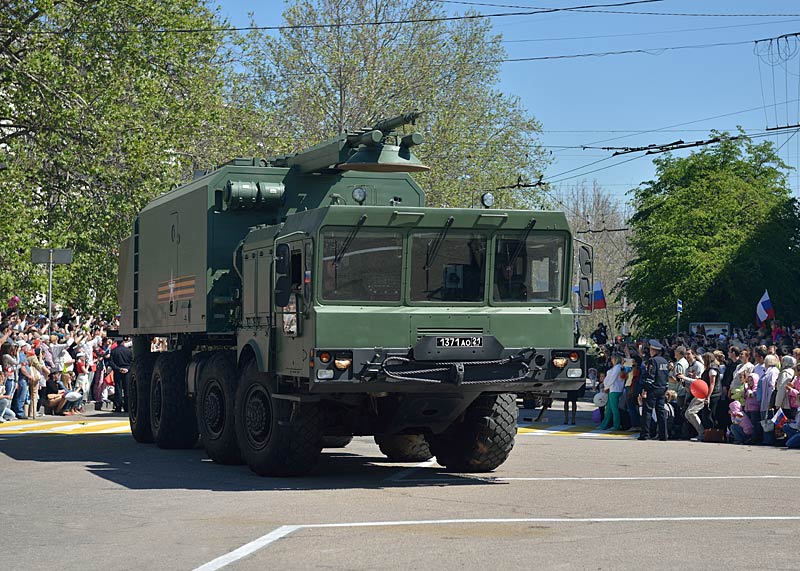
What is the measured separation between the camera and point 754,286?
5444cm

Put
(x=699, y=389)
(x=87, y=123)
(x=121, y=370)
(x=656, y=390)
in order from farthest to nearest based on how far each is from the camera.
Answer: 1. (x=87, y=123)
2. (x=121, y=370)
3. (x=656, y=390)
4. (x=699, y=389)

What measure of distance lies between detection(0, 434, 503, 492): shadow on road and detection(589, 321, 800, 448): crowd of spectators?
717 centimetres

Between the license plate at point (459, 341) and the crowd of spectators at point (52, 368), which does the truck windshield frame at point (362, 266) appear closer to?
the license plate at point (459, 341)

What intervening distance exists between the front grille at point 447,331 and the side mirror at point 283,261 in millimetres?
1584

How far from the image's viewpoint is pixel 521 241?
15758 millimetres

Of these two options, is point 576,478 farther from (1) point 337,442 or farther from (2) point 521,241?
(1) point 337,442

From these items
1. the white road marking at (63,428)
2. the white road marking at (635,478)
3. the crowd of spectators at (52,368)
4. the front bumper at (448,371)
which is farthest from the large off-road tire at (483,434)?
the crowd of spectators at (52,368)

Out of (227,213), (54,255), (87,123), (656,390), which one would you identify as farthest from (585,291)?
(87,123)

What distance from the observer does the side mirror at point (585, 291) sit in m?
15.4

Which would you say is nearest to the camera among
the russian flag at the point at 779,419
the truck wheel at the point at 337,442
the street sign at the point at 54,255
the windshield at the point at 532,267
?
the windshield at the point at 532,267

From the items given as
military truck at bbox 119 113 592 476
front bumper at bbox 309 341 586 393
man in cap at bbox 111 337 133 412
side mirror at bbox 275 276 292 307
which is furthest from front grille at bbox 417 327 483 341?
man in cap at bbox 111 337 133 412

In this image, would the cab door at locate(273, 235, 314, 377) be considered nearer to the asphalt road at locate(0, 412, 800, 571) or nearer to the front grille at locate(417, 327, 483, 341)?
the front grille at locate(417, 327, 483, 341)

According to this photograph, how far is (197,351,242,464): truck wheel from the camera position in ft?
56.5

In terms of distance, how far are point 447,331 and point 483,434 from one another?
1754 mm
